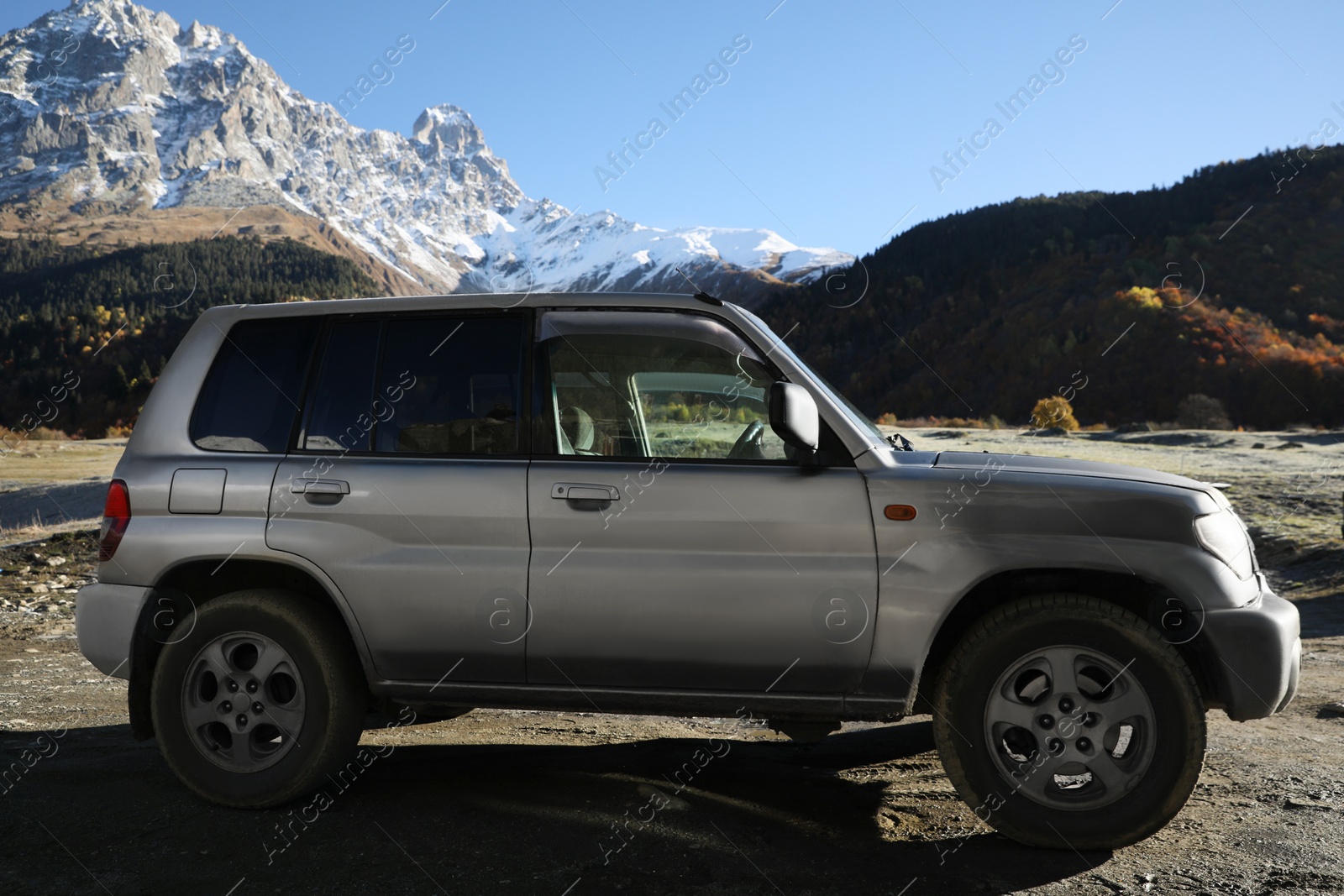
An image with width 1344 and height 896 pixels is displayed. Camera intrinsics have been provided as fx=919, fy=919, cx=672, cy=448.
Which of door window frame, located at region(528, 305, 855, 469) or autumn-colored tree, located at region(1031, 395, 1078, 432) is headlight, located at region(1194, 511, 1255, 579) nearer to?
door window frame, located at region(528, 305, 855, 469)

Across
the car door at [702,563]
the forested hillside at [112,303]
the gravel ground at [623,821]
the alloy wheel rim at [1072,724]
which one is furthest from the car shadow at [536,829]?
the forested hillside at [112,303]

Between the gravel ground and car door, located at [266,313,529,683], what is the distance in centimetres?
62

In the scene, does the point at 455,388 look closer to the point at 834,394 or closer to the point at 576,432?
the point at 576,432

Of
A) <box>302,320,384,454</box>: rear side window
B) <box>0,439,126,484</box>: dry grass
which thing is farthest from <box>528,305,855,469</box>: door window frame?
<box>0,439,126,484</box>: dry grass

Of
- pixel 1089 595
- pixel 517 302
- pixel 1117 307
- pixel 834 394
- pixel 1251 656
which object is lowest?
pixel 1251 656

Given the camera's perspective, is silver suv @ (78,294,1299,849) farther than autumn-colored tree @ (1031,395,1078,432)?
No

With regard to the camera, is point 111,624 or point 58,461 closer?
point 111,624

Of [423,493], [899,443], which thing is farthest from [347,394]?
[899,443]

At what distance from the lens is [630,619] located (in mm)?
3301

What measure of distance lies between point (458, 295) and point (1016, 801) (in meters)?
2.81

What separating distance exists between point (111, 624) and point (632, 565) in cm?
216

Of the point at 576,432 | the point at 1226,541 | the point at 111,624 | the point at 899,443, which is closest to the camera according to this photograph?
the point at 1226,541

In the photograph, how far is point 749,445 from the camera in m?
3.48

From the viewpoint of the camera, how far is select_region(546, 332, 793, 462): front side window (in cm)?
353
